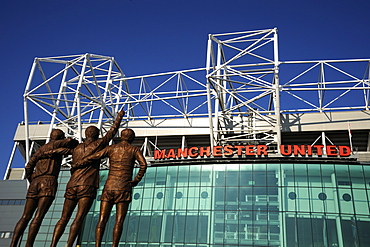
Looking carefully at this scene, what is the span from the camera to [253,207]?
32.4 metres

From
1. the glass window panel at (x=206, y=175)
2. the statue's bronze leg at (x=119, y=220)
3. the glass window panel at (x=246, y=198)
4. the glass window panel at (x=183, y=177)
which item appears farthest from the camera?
the glass window panel at (x=183, y=177)

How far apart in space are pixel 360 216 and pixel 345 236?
7.02 ft

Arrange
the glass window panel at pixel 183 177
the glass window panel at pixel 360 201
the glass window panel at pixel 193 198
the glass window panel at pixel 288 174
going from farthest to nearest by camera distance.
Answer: the glass window panel at pixel 183 177 < the glass window panel at pixel 193 198 < the glass window panel at pixel 288 174 < the glass window panel at pixel 360 201

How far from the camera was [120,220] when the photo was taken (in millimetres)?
11828

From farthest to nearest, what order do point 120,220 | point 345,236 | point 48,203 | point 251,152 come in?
point 251,152 → point 345,236 → point 48,203 → point 120,220

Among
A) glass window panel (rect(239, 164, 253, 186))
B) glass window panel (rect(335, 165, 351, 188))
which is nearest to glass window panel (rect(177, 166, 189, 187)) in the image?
glass window panel (rect(239, 164, 253, 186))

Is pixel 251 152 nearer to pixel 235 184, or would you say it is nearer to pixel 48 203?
pixel 235 184

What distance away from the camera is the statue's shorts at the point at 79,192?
12.2m

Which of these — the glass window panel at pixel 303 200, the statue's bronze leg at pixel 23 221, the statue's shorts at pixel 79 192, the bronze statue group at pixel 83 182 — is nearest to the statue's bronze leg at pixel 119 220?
the bronze statue group at pixel 83 182

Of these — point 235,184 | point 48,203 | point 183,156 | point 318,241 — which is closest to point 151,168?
point 183,156

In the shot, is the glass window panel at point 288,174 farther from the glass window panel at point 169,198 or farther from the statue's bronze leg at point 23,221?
the statue's bronze leg at point 23,221

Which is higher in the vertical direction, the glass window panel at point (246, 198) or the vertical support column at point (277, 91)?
the vertical support column at point (277, 91)

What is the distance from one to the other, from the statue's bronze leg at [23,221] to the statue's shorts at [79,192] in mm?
1552

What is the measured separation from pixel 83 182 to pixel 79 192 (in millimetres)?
332
